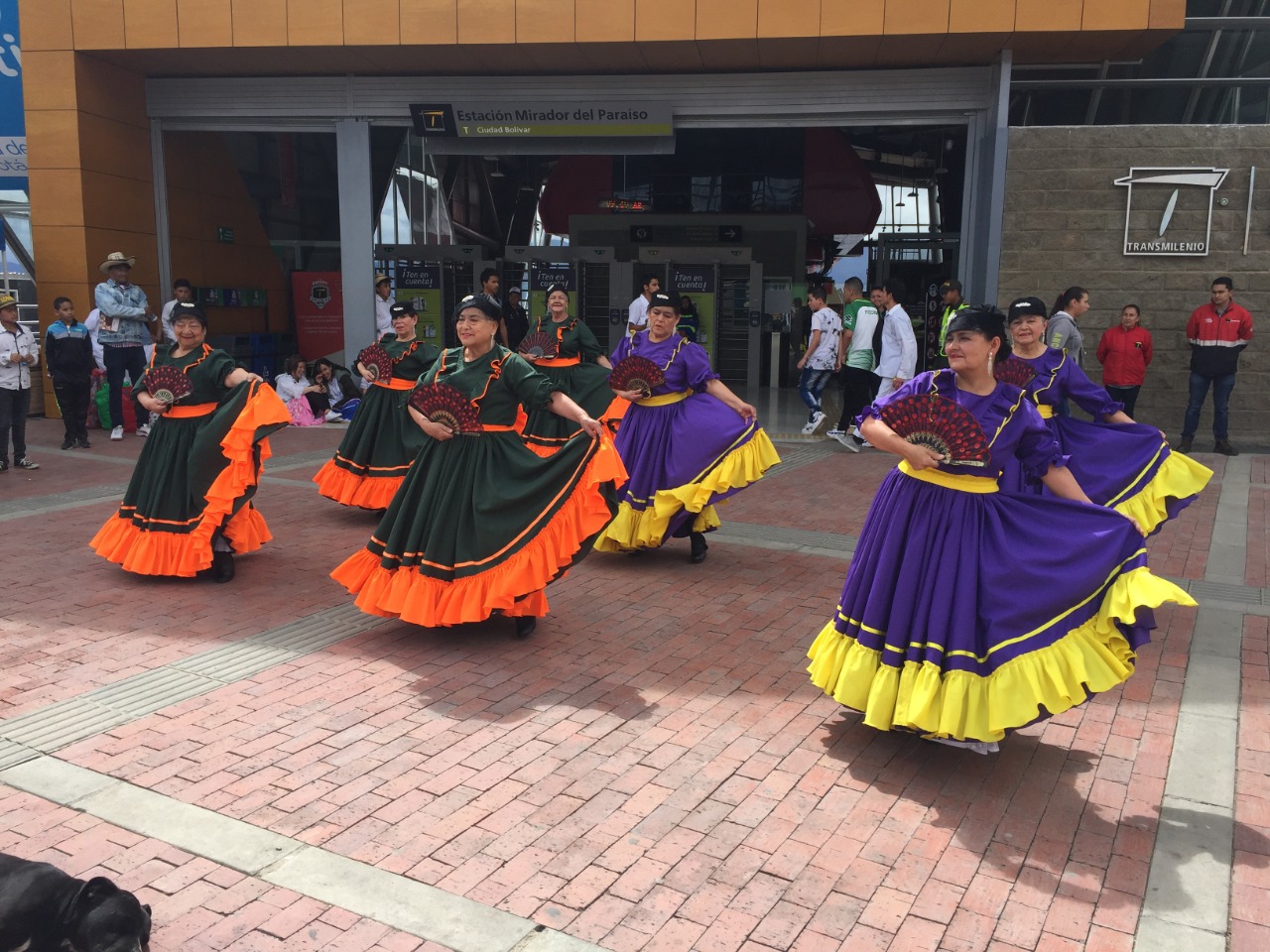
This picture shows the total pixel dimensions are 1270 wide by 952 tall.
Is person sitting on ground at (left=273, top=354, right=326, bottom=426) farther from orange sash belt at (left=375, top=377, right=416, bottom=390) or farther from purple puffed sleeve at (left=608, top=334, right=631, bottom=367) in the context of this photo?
purple puffed sleeve at (left=608, top=334, right=631, bottom=367)

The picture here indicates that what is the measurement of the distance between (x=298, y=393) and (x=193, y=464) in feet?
27.5

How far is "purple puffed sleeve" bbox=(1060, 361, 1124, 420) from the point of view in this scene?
6223 mm

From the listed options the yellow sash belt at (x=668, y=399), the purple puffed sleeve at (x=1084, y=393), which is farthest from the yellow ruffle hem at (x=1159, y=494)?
the yellow sash belt at (x=668, y=399)

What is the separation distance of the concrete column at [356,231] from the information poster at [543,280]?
177 inches

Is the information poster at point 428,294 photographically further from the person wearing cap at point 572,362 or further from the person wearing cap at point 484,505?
the person wearing cap at point 484,505

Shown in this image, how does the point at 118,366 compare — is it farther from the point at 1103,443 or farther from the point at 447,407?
the point at 1103,443

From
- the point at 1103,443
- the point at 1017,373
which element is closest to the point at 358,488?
the point at 1017,373

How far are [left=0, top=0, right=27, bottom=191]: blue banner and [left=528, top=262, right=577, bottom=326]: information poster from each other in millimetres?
8147

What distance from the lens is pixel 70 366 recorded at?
11.7 metres

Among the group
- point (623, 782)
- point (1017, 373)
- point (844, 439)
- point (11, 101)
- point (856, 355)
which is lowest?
point (623, 782)

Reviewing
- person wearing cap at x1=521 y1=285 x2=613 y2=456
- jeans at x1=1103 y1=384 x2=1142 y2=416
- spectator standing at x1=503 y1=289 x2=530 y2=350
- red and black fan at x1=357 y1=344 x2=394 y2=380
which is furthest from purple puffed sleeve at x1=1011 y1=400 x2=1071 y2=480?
spectator standing at x1=503 y1=289 x2=530 y2=350

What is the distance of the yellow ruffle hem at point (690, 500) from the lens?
7020 millimetres

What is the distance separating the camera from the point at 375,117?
14891 mm

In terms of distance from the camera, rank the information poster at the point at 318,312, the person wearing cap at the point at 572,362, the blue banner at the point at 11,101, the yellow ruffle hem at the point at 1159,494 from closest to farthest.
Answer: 1. the yellow ruffle hem at the point at 1159,494
2. the person wearing cap at the point at 572,362
3. the blue banner at the point at 11,101
4. the information poster at the point at 318,312
